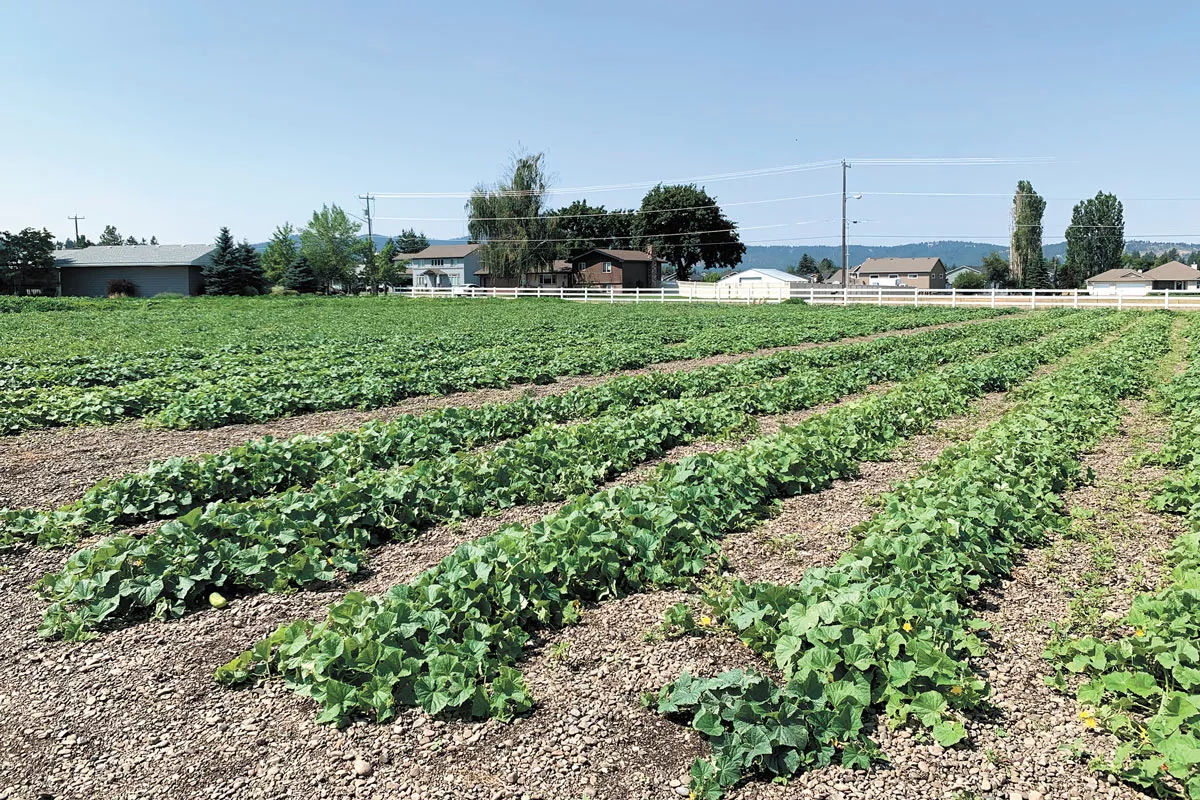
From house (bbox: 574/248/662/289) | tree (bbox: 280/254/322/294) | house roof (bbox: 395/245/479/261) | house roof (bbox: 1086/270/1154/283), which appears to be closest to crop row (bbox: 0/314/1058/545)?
tree (bbox: 280/254/322/294)

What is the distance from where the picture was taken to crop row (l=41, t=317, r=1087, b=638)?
544cm

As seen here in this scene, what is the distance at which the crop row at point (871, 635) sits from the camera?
3727 mm

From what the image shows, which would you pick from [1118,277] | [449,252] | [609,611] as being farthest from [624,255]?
[609,611]

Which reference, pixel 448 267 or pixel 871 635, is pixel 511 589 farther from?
pixel 448 267

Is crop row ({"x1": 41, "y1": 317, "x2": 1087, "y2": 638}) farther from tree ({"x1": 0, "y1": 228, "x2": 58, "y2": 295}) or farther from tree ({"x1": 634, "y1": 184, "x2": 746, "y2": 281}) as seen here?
tree ({"x1": 634, "y1": 184, "x2": 746, "y2": 281})

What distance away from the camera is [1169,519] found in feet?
23.1

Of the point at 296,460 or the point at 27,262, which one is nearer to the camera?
the point at 296,460

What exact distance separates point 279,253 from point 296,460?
89282 mm

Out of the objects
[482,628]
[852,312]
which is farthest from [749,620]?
[852,312]

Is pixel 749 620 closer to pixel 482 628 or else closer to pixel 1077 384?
pixel 482 628

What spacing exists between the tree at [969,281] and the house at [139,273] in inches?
3993

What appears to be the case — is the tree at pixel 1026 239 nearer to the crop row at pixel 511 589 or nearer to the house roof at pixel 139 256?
the house roof at pixel 139 256

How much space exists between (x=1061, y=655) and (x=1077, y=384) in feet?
36.1

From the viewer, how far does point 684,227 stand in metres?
109
